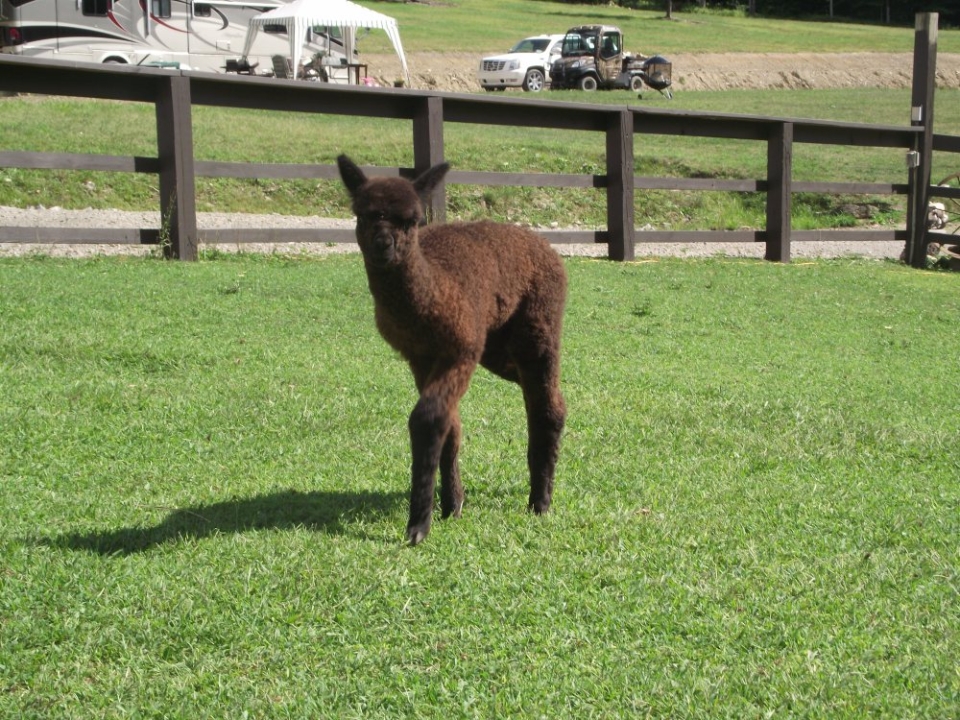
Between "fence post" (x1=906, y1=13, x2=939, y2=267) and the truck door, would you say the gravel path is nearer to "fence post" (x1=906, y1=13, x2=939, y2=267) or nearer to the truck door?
"fence post" (x1=906, y1=13, x2=939, y2=267)

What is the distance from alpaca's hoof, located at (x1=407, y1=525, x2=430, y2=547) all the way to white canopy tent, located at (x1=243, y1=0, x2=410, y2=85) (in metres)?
30.8

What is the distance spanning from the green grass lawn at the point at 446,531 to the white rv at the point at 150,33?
26382 mm

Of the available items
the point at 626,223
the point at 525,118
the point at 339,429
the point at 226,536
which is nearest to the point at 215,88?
the point at 525,118

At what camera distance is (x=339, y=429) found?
6.14m

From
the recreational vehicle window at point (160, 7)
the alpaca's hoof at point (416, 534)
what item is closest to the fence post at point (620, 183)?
the alpaca's hoof at point (416, 534)

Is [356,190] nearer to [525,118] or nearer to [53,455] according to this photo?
[53,455]

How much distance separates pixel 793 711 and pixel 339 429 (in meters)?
3.28

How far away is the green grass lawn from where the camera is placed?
3477mm

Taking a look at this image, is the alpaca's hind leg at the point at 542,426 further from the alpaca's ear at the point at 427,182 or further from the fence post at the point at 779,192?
the fence post at the point at 779,192

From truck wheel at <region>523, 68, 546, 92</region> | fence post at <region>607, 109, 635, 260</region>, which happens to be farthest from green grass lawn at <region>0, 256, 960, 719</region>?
truck wheel at <region>523, 68, 546, 92</region>

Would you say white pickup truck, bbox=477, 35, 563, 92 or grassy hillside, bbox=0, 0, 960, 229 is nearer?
grassy hillside, bbox=0, 0, 960, 229

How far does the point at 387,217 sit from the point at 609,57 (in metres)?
43.4

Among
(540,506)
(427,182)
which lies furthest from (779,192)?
(427,182)

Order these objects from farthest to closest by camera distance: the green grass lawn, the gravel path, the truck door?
the truck door, the gravel path, the green grass lawn
